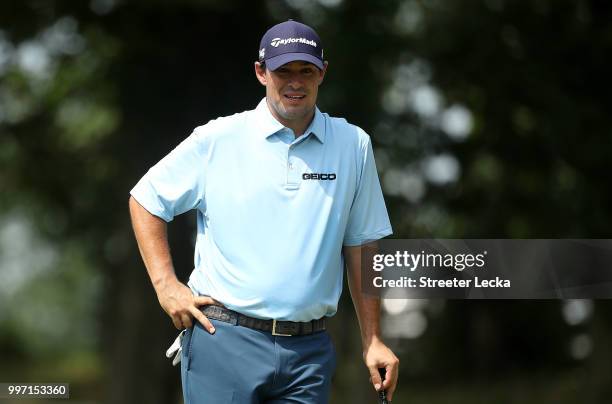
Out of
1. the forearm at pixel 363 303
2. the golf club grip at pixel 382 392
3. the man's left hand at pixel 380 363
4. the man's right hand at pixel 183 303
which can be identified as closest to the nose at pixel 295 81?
the forearm at pixel 363 303

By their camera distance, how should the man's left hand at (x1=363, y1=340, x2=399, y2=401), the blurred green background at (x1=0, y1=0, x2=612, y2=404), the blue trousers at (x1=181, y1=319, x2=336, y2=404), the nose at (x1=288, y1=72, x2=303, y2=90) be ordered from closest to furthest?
the blue trousers at (x1=181, y1=319, x2=336, y2=404), the nose at (x1=288, y1=72, x2=303, y2=90), the man's left hand at (x1=363, y1=340, x2=399, y2=401), the blurred green background at (x1=0, y1=0, x2=612, y2=404)

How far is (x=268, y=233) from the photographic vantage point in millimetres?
3547

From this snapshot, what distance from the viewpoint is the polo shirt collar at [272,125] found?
3.68m

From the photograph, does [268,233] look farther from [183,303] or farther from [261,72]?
[261,72]

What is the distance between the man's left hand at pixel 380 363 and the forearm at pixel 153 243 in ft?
2.58

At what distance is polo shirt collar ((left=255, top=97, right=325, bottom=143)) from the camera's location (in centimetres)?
368

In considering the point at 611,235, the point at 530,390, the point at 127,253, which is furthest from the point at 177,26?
the point at 530,390

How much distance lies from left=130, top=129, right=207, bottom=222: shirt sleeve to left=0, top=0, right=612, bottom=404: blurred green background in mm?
7762

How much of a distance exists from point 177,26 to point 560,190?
17.1ft

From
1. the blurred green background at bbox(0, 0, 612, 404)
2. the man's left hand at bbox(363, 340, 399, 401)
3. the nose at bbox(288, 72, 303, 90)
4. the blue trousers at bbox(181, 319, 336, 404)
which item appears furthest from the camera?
the blurred green background at bbox(0, 0, 612, 404)

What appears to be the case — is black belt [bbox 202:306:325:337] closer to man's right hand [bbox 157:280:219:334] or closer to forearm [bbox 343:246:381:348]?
man's right hand [bbox 157:280:219:334]

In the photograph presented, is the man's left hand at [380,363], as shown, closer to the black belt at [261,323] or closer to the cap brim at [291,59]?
the black belt at [261,323]

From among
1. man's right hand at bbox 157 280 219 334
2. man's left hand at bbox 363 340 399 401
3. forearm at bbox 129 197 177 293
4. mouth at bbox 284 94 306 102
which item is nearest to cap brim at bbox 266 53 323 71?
mouth at bbox 284 94 306 102

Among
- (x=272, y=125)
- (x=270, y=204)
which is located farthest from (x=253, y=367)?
(x=272, y=125)
